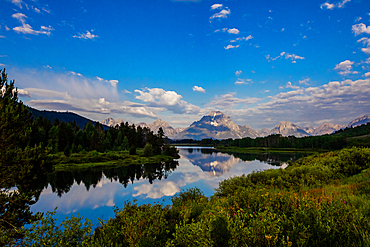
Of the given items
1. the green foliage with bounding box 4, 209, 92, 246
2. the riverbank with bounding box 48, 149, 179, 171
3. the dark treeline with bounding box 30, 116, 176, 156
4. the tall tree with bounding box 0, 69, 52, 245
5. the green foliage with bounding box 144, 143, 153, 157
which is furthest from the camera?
the green foliage with bounding box 144, 143, 153, 157

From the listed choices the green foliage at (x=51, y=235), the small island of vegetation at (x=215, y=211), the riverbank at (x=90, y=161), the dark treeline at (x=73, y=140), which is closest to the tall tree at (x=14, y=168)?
the small island of vegetation at (x=215, y=211)

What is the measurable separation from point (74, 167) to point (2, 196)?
4243 cm

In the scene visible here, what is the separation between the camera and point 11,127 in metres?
12.6

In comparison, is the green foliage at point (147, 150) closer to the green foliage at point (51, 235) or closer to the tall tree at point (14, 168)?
the tall tree at point (14, 168)

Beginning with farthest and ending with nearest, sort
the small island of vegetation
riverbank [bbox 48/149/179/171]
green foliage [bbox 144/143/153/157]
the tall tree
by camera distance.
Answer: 1. green foliage [bbox 144/143/153/157]
2. riverbank [bbox 48/149/179/171]
3. the tall tree
4. the small island of vegetation

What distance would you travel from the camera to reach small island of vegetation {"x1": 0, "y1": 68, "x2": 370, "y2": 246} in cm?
493

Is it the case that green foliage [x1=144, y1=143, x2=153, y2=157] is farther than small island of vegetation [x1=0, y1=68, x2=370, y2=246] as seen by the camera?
Yes

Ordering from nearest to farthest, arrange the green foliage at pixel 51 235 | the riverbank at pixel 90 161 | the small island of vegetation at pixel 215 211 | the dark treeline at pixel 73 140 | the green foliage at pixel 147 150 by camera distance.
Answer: the small island of vegetation at pixel 215 211, the green foliage at pixel 51 235, the riverbank at pixel 90 161, the dark treeline at pixel 73 140, the green foliage at pixel 147 150

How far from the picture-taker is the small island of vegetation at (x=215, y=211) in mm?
4934

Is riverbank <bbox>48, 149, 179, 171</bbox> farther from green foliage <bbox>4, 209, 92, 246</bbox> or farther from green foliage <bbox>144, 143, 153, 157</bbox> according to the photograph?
green foliage <bbox>4, 209, 92, 246</bbox>

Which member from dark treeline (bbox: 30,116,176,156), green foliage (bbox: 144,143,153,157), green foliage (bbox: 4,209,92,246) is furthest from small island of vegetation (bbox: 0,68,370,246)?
green foliage (bbox: 144,143,153,157)

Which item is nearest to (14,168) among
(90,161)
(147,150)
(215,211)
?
(215,211)

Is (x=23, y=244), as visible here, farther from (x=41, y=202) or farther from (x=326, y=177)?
(x=41, y=202)

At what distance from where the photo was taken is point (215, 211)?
6.46 m
